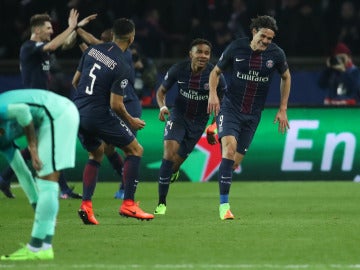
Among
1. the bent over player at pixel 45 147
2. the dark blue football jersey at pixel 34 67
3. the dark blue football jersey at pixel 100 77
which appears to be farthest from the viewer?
the dark blue football jersey at pixel 34 67

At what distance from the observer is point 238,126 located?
42.9 ft

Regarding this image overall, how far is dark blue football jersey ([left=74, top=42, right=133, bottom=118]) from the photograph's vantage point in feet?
38.5

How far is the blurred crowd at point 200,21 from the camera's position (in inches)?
880

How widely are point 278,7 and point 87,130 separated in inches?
456

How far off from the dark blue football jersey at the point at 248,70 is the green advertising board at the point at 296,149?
5.18 metres

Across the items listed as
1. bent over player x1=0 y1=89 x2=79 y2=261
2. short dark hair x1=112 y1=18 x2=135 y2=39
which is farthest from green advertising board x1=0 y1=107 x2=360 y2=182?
bent over player x1=0 y1=89 x2=79 y2=261

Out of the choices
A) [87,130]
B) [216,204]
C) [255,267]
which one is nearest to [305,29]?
[216,204]

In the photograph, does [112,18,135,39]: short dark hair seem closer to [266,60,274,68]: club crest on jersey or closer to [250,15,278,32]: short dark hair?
[250,15,278,32]: short dark hair

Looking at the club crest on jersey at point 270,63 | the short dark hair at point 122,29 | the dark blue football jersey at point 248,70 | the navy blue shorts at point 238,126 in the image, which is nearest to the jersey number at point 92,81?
the short dark hair at point 122,29

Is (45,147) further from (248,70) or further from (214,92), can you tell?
(248,70)

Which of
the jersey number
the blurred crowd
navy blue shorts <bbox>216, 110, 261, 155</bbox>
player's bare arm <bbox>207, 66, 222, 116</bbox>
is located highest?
the jersey number

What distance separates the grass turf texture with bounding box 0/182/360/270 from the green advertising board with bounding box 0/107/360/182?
1830 millimetres

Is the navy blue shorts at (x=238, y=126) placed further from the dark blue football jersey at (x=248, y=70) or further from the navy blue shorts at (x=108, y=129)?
the navy blue shorts at (x=108, y=129)

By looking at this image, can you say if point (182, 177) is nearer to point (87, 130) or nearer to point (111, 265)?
point (87, 130)
